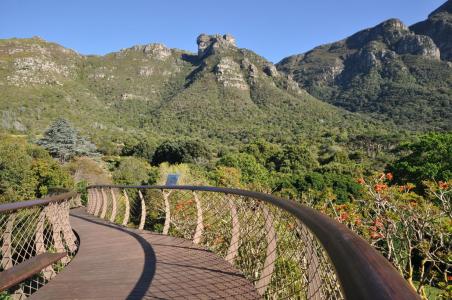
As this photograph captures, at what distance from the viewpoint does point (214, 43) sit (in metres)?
116

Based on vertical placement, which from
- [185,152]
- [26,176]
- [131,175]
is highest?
[26,176]

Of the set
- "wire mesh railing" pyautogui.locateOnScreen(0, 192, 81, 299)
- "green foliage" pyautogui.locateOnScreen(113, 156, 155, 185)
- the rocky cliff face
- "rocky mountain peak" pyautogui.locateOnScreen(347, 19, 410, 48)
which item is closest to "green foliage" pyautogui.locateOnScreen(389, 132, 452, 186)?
"green foliage" pyautogui.locateOnScreen(113, 156, 155, 185)

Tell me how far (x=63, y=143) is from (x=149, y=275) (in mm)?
58428

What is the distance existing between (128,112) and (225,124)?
22409 mm

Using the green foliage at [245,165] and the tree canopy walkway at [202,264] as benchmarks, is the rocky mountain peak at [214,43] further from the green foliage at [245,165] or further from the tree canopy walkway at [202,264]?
the tree canopy walkway at [202,264]

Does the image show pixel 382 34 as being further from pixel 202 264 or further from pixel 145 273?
pixel 145 273

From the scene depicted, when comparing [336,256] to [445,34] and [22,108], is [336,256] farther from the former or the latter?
[445,34]

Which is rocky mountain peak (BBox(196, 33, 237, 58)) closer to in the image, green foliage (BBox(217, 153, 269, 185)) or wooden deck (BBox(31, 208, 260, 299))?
green foliage (BBox(217, 153, 269, 185))

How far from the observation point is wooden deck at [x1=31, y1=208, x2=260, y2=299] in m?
3.16

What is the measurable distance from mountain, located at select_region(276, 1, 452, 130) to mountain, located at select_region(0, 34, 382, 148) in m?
9.53

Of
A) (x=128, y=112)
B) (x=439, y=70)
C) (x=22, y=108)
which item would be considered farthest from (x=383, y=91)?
(x=22, y=108)

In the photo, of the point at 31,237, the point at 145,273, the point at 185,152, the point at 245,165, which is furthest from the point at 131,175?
the point at 145,273

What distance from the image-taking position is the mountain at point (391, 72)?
85625 millimetres

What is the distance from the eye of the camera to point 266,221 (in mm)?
3166
